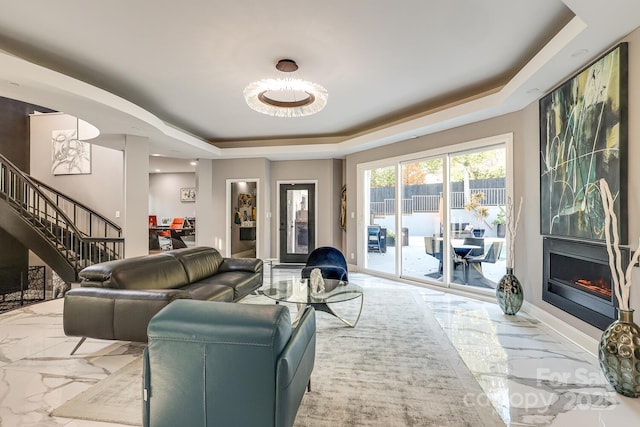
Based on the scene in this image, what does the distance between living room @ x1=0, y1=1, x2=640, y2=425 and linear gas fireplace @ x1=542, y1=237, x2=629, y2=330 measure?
0.12 m

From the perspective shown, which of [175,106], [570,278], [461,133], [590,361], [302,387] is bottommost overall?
[590,361]

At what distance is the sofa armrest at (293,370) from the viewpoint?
1406 mm

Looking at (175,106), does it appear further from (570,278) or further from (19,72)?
(570,278)

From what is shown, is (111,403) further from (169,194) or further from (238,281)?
(169,194)

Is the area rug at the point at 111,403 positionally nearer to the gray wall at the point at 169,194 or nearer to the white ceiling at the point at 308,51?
the white ceiling at the point at 308,51

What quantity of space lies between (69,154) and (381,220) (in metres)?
7.64

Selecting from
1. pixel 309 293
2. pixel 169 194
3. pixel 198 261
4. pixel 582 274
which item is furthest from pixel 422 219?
pixel 169 194

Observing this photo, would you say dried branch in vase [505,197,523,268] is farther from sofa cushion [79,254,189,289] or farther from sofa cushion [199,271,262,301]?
sofa cushion [79,254,189,289]

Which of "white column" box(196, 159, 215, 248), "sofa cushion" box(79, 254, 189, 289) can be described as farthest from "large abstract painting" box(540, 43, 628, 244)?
"white column" box(196, 159, 215, 248)

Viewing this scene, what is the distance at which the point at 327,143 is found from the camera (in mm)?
7016

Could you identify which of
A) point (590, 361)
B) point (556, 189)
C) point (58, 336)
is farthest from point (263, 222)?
point (590, 361)

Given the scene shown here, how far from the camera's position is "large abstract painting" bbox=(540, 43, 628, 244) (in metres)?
2.62

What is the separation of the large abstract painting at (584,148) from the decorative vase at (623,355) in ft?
2.45

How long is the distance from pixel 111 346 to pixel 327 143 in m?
5.33
